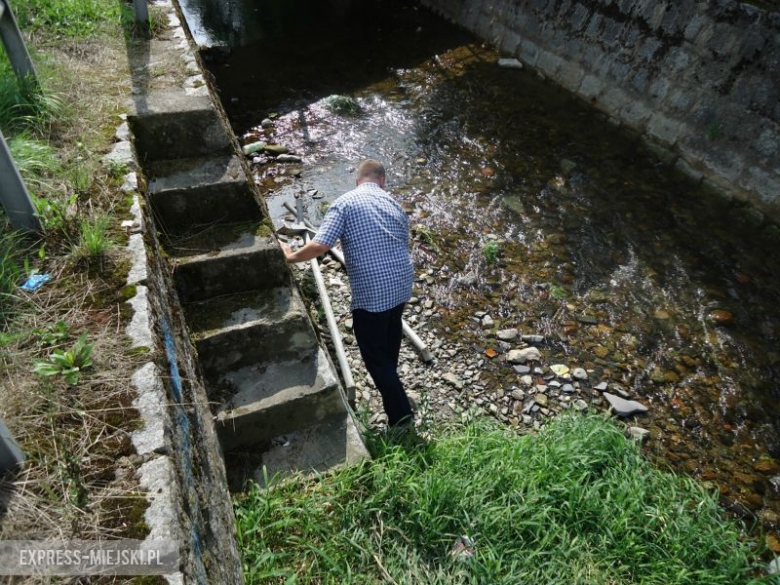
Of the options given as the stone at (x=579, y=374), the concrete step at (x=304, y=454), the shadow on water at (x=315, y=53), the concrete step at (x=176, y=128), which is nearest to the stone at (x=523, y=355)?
the stone at (x=579, y=374)

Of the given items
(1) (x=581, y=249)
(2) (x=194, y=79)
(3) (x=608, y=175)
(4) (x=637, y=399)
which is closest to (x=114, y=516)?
(2) (x=194, y=79)

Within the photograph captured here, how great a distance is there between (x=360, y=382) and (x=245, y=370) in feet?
4.27

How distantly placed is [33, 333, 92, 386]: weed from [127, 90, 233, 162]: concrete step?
229 cm

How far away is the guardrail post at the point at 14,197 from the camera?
2.51 m

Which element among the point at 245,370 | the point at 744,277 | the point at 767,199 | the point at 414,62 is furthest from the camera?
the point at 414,62

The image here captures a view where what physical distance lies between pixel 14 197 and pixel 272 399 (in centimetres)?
195

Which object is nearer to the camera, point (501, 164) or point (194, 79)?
point (194, 79)

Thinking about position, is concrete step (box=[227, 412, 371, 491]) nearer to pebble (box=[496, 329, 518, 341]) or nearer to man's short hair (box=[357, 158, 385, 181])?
man's short hair (box=[357, 158, 385, 181])

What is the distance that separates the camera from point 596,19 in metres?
9.22

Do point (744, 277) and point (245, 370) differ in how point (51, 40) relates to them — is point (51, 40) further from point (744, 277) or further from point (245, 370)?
point (744, 277)

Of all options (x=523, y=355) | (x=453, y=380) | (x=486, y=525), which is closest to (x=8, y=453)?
(x=486, y=525)

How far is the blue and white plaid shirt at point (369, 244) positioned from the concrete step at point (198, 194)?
802 millimetres

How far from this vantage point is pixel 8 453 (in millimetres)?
1747

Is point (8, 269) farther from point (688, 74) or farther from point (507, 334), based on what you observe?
point (688, 74)
